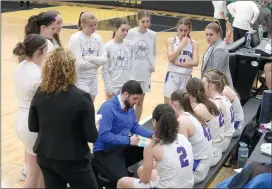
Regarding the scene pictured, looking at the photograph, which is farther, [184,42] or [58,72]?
[184,42]

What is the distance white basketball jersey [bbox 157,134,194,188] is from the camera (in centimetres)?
348

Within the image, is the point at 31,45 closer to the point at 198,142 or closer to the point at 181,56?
the point at 198,142

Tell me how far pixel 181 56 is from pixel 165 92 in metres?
0.54

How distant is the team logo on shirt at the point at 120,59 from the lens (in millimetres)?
5773

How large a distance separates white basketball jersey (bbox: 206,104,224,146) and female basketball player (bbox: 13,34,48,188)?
64.7 inches

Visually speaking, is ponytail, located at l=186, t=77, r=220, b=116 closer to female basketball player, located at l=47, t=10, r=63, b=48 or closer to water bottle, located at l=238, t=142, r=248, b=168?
water bottle, located at l=238, t=142, r=248, b=168

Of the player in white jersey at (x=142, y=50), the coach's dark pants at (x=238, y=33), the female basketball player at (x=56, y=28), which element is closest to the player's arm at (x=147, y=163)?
the female basketball player at (x=56, y=28)

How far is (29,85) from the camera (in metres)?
3.89

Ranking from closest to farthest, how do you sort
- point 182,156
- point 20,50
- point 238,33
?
point 182,156 → point 20,50 → point 238,33

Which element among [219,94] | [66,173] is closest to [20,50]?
[66,173]

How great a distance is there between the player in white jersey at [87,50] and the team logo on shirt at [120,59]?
21 cm

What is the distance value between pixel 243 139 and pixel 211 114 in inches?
45.4

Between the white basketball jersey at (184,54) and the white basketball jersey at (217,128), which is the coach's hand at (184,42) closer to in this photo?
the white basketball jersey at (184,54)

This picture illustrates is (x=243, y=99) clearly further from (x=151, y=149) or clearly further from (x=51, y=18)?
(x=151, y=149)
